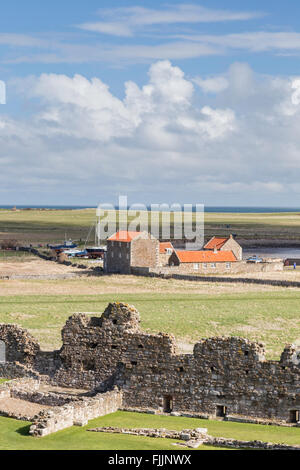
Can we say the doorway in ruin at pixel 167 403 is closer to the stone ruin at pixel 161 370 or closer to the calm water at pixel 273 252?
the stone ruin at pixel 161 370

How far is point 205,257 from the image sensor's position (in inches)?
3723

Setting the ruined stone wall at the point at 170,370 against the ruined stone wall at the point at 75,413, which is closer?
the ruined stone wall at the point at 75,413

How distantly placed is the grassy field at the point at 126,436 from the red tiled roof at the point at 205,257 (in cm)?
7073

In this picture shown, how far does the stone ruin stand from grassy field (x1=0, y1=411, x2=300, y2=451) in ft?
2.04

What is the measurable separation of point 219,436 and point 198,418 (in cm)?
263

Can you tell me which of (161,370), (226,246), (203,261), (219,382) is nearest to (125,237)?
(203,261)

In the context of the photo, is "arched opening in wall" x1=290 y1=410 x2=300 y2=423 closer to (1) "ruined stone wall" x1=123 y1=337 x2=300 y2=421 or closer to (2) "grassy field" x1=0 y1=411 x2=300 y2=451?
(1) "ruined stone wall" x1=123 y1=337 x2=300 y2=421

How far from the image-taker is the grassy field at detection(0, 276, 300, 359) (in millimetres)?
45219

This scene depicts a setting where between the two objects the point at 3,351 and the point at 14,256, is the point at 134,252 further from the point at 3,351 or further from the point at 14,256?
the point at 3,351

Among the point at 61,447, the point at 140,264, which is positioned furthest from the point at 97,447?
the point at 140,264

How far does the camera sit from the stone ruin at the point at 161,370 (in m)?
21.3

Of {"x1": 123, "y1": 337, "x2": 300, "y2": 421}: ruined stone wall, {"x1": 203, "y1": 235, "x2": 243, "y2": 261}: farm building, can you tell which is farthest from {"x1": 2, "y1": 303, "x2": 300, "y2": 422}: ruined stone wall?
{"x1": 203, "y1": 235, "x2": 243, "y2": 261}: farm building

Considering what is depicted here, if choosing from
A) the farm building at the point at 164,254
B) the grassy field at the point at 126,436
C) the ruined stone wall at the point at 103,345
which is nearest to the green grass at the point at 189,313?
the ruined stone wall at the point at 103,345
